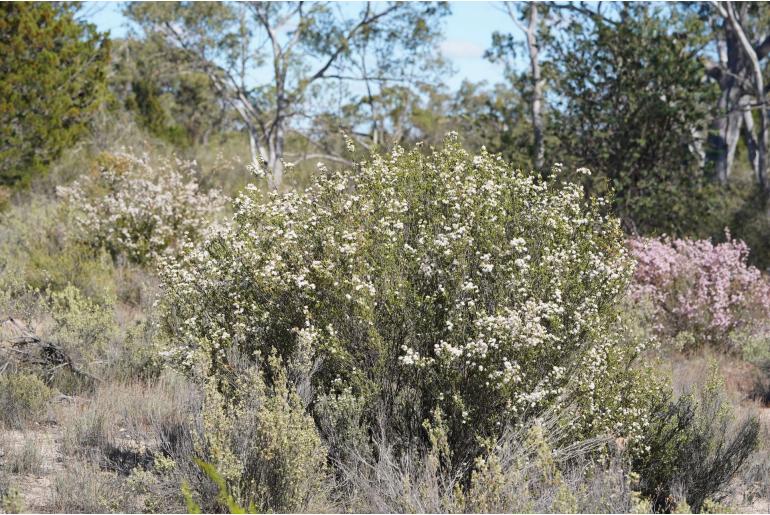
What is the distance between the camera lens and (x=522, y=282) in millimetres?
5105

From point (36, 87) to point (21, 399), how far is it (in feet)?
42.9

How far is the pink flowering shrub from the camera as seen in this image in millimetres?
10164

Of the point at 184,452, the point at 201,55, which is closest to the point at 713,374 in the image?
the point at 184,452

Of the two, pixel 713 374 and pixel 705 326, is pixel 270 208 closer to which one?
pixel 713 374

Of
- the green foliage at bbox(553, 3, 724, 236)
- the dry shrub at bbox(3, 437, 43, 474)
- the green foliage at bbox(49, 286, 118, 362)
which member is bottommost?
the dry shrub at bbox(3, 437, 43, 474)

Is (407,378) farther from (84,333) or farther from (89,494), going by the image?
(84,333)

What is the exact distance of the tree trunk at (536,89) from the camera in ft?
52.1

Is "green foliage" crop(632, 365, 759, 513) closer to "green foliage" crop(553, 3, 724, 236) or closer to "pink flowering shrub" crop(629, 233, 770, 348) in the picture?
"pink flowering shrub" crop(629, 233, 770, 348)

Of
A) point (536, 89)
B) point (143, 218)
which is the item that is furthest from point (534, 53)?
point (143, 218)

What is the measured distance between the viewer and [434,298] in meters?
5.08

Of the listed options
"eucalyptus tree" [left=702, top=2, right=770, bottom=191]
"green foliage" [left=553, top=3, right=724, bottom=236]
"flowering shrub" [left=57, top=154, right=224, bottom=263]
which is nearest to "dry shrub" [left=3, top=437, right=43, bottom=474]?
"flowering shrub" [left=57, top=154, right=224, bottom=263]

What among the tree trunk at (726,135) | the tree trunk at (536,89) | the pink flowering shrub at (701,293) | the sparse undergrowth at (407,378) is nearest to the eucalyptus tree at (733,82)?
the tree trunk at (726,135)

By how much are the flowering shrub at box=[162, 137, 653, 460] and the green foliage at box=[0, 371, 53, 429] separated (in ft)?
4.76

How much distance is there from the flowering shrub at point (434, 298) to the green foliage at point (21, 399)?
1452mm
